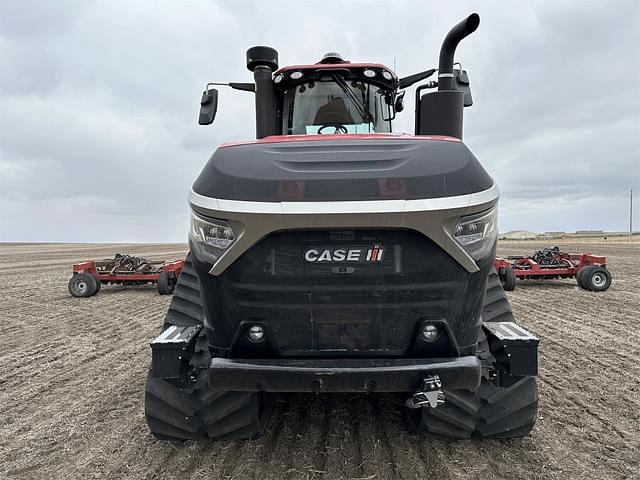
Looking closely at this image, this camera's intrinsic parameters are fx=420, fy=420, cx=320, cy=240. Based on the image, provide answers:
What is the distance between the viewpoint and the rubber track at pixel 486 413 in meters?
2.63

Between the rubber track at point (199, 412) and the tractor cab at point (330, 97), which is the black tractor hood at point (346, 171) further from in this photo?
the tractor cab at point (330, 97)

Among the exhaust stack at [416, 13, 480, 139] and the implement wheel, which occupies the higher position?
the exhaust stack at [416, 13, 480, 139]

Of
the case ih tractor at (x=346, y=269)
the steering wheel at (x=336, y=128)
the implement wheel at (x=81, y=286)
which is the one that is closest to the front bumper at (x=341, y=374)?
the case ih tractor at (x=346, y=269)

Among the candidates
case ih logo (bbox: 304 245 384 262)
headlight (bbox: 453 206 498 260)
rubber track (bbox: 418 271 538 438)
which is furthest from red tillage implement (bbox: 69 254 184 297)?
headlight (bbox: 453 206 498 260)

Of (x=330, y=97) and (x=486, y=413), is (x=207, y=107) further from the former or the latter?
(x=486, y=413)

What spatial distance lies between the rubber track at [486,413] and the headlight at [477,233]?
0.70m

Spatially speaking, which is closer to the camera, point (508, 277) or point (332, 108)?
point (332, 108)

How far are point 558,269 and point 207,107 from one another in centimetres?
916

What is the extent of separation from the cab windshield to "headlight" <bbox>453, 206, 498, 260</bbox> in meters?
1.61

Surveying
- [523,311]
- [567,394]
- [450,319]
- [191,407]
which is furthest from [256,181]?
[523,311]

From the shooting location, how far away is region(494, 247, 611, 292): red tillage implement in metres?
8.99

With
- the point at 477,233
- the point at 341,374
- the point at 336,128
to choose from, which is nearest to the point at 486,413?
the point at 341,374

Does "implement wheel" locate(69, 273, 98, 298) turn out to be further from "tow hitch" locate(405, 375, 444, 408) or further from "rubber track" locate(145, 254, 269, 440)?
"tow hitch" locate(405, 375, 444, 408)

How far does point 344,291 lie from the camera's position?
2.05 meters
